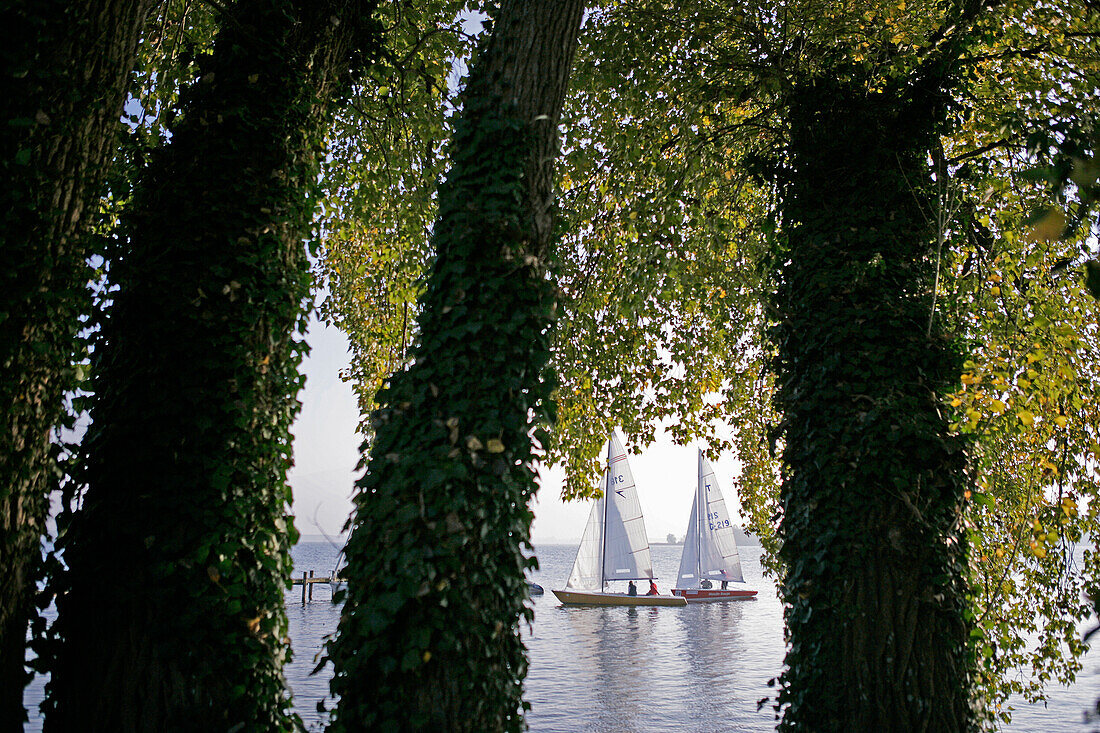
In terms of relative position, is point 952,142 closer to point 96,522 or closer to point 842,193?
point 842,193

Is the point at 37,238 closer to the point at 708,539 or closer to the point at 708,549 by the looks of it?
the point at 708,539

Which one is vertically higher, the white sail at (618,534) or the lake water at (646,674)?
the white sail at (618,534)

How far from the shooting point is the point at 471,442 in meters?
3.62

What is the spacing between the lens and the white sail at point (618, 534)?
40.2 metres

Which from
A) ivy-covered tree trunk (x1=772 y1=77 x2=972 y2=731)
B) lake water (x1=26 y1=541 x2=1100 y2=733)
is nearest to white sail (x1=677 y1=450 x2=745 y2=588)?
lake water (x1=26 y1=541 x2=1100 y2=733)

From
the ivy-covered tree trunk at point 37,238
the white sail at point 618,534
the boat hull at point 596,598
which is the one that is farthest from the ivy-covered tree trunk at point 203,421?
the boat hull at point 596,598

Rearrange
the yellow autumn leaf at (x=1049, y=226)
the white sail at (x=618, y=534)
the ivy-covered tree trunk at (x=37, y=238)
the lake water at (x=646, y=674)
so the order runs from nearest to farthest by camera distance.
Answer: the yellow autumn leaf at (x=1049, y=226)
the ivy-covered tree trunk at (x=37, y=238)
the lake water at (x=646, y=674)
the white sail at (x=618, y=534)

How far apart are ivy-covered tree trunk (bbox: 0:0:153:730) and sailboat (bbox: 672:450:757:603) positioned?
40.9 m

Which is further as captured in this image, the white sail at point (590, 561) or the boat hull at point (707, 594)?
the boat hull at point (707, 594)

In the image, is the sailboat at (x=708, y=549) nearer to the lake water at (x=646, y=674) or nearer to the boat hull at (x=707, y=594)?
the boat hull at (x=707, y=594)

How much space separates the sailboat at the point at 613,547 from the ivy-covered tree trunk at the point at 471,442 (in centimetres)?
3467

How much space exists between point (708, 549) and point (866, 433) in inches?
1774

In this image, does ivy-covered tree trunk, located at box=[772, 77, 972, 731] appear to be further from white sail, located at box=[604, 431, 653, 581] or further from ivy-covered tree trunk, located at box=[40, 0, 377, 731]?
white sail, located at box=[604, 431, 653, 581]

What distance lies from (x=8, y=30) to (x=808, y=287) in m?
5.31
